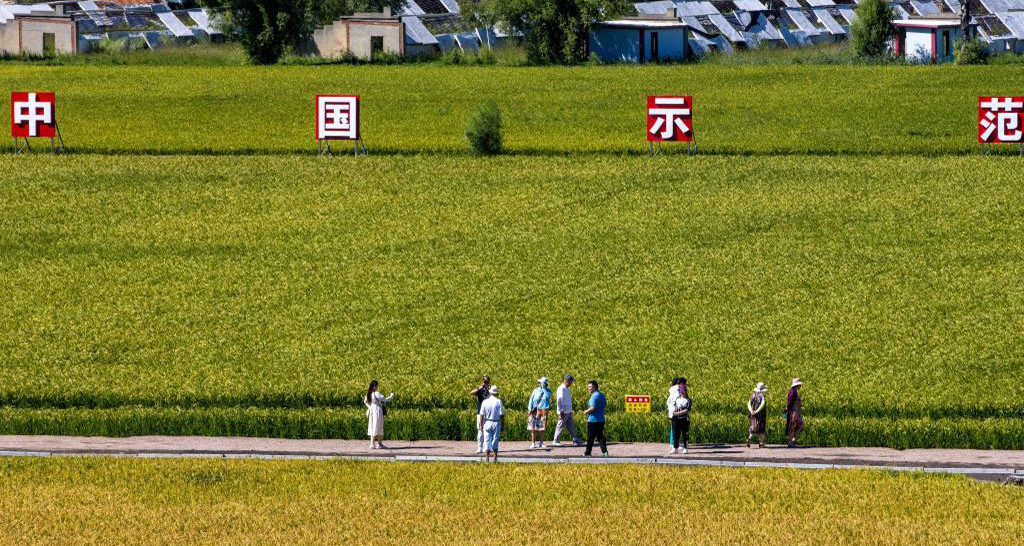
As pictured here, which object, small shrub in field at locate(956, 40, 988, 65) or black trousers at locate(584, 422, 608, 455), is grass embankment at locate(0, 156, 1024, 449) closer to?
black trousers at locate(584, 422, 608, 455)

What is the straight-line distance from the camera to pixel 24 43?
11350 centimetres

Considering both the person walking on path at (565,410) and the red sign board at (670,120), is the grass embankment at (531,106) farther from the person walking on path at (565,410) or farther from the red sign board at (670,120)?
the person walking on path at (565,410)

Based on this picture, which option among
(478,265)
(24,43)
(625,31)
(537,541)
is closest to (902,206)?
(478,265)

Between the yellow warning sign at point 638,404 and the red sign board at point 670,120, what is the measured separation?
107ft

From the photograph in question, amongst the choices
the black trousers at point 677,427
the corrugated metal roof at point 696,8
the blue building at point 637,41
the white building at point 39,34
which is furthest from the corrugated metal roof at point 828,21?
the black trousers at point 677,427

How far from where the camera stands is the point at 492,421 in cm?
3884

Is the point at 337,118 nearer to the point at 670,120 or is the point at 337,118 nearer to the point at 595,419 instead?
the point at 670,120

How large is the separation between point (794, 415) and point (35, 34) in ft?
281

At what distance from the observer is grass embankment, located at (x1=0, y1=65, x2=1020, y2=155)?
250 feet

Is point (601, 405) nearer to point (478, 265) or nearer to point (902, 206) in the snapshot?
point (478, 265)

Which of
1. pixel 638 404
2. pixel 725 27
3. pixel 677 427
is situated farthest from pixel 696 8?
pixel 677 427

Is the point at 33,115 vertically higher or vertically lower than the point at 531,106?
lower

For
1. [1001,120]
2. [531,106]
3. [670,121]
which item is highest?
[531,106]

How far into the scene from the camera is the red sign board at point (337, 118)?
7294cm
